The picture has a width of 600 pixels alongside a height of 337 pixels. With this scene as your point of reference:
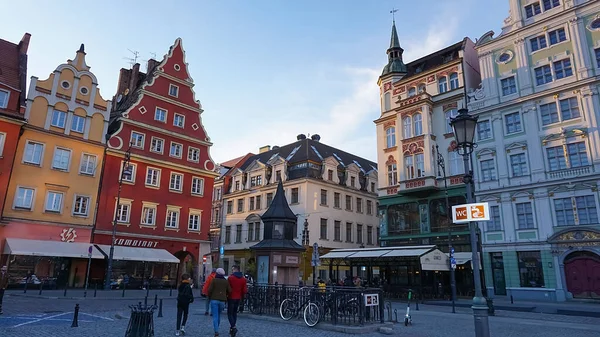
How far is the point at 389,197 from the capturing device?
3825cm

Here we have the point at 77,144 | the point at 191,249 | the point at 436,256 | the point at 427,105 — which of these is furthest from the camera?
the point at 191,249

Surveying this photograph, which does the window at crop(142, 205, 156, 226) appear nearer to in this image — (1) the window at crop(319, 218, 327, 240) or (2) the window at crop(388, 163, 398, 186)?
Answer: (1) the window at crop(319, 218, 327, 240)

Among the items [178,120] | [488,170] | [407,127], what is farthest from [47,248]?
[488,170]

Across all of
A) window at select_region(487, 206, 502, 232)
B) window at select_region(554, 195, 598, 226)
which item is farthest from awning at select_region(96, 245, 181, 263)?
window at select_region(554, 195, 598, 226)

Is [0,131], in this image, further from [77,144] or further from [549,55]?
[549,55]

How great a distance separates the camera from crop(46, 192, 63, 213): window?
3086 cm

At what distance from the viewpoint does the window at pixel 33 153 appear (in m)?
30.2

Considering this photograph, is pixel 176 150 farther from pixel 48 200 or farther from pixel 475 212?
pixel 475 212

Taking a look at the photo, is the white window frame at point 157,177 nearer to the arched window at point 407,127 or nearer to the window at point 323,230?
the window at point 323,230

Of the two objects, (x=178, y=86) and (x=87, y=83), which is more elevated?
(x=178, y=86)

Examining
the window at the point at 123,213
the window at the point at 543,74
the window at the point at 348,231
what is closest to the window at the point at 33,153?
the window at the point at 123,213

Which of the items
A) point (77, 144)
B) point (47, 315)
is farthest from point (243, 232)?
point (47, 315)

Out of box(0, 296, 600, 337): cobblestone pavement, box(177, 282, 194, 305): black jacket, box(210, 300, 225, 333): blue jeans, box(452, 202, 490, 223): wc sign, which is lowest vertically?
box(0, 296, 600, 337): cobblestone pavement

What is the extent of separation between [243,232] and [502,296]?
3180 centimetres
